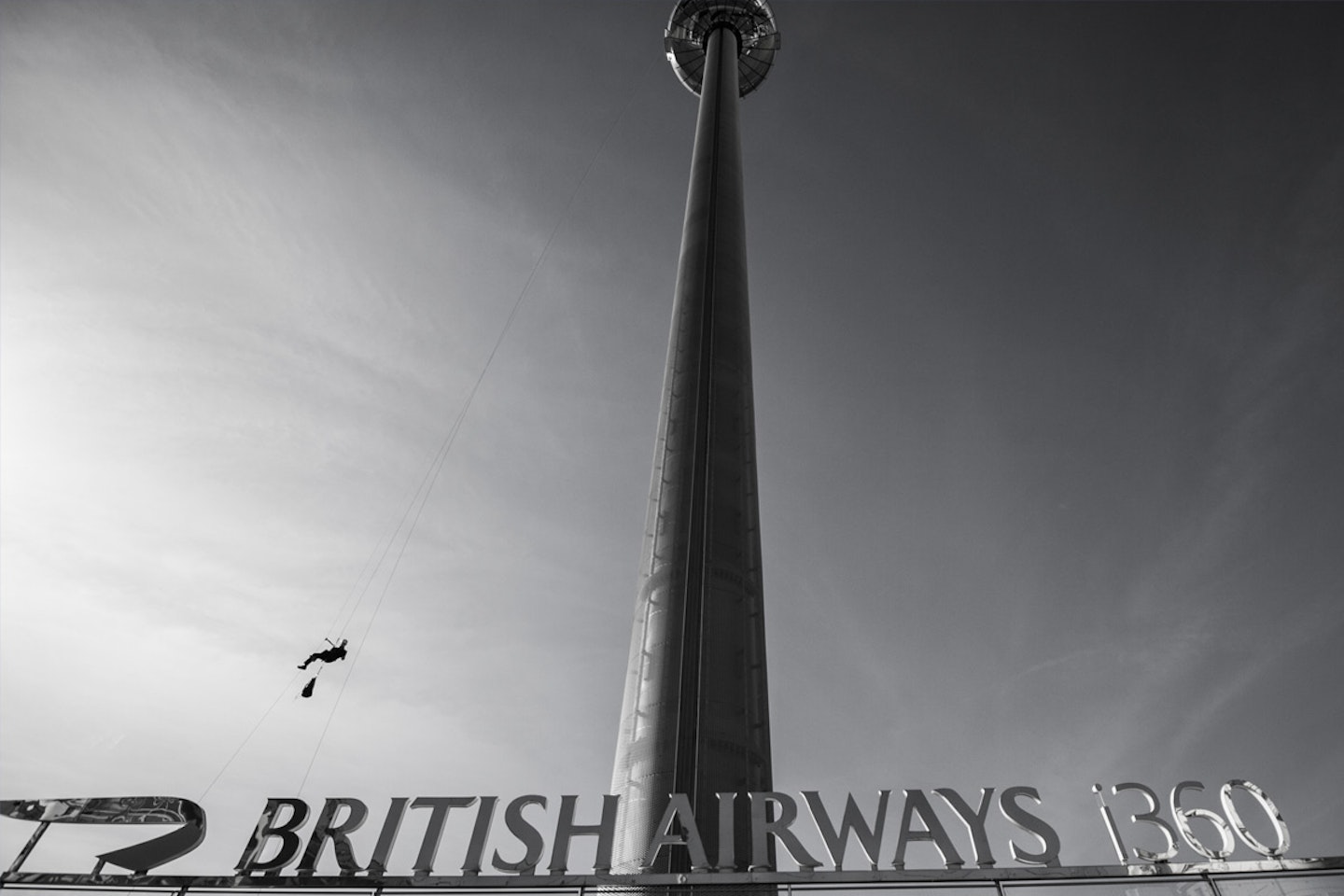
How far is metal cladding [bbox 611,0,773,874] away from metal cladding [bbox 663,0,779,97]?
29514 millimetres

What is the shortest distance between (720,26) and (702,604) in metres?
50.3

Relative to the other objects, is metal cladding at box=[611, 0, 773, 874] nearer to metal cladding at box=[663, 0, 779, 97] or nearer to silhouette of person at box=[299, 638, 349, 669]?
silhouette of person at box=[299, 638, 349, 669]

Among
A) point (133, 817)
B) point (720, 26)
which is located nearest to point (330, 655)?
point (133, 817)

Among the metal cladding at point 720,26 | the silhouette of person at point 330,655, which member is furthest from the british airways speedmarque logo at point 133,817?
the metal cladding at point 720,26

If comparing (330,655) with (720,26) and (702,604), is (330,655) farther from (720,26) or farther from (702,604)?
(720,26)

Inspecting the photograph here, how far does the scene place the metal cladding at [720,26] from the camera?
190ft

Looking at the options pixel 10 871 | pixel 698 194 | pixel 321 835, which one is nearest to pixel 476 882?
pixel 321 835

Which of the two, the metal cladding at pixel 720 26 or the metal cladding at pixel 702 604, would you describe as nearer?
the metal cladding at pixel 702 604

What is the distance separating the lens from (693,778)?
20.0 m

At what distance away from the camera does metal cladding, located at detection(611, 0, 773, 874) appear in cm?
1980

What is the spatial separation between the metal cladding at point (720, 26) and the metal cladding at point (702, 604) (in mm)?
29514

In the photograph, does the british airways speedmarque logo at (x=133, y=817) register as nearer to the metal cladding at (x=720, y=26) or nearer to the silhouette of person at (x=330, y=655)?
the silhouette of person at (x=330, y=655)

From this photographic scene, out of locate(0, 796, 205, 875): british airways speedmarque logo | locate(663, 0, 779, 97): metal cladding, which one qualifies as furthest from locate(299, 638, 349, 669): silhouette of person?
locate(663, 0, 779, 97): metal cladding

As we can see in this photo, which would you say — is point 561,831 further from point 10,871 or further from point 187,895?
point 10,871
